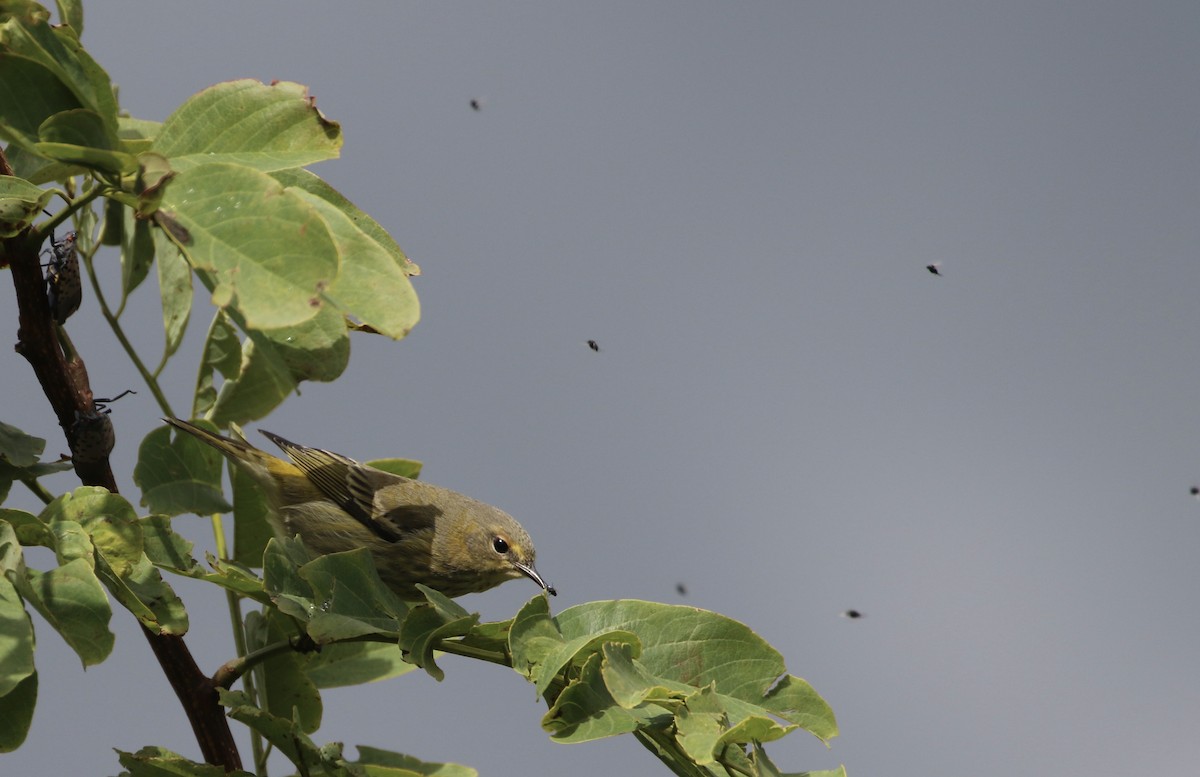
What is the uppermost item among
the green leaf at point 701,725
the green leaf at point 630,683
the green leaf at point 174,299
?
the green leaf at point 174,299

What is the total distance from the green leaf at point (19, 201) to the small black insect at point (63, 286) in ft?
1.53

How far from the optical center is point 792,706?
2.25 meters

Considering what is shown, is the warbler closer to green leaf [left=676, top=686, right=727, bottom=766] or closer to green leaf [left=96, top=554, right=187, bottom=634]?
green leaf [left=96, top=554, right=187, bottom=634]

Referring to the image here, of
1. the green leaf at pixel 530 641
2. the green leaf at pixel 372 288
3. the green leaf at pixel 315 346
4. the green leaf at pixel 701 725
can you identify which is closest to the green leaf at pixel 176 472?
the green leaf at pixel 315 346

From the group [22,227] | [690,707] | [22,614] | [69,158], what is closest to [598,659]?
[690,707]

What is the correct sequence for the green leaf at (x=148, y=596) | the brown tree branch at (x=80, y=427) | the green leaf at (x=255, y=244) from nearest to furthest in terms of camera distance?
the green leaf at (x=255, y=244)
the green leaf at (x=148, y=596)
the brown tree branch at (x=80, y=427)

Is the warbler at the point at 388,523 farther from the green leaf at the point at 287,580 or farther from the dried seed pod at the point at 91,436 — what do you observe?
the green leaf at the point at 287,580

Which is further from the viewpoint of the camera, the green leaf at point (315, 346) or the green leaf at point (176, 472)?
the green leaf at point (176, 472)

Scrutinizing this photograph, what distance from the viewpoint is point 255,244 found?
1.74 m

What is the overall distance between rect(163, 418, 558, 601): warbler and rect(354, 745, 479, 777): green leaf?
138 centimetres

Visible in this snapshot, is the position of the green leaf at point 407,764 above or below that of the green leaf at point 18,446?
below

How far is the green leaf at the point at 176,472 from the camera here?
3096 millimetres

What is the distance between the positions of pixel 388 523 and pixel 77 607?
2390 millimetres

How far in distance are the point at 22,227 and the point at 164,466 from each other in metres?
0.99
